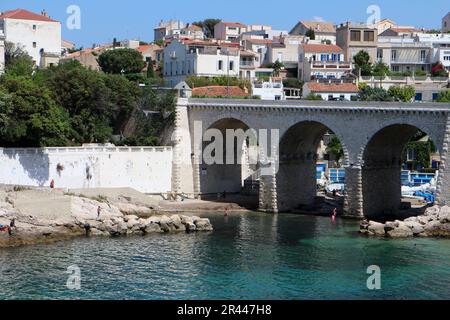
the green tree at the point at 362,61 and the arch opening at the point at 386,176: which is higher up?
the green tree at the point at 362,61

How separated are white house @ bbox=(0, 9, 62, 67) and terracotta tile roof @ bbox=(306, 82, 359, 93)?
88.0 feet

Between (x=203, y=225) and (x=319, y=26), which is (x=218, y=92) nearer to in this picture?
(x=203, y=225)

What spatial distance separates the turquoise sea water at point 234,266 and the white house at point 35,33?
45.8 m

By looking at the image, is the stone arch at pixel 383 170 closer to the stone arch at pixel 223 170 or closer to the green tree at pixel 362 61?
the stone arch at pixel 223 170

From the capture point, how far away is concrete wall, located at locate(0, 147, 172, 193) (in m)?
59.1

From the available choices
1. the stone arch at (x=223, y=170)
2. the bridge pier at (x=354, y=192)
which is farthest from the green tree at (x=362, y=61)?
the bridge pier at (x=354, y=192)

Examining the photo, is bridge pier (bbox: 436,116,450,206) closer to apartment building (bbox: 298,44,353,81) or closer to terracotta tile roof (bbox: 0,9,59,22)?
apartment building (bbox: 298,44,353,81)

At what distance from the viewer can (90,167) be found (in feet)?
203

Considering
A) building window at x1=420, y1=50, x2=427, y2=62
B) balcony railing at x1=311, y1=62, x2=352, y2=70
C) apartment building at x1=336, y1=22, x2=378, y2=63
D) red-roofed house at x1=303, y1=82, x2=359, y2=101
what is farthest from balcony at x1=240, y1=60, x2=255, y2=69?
building window at x1=420, y1=50, x2=427, y2=62

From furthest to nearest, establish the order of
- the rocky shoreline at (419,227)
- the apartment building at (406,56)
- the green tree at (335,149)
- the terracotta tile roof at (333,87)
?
the apartment building at (406,56) → the terracotta tile roof at (333,87) → the green tree at (335,149) → the rocky shoreline at (419,227)

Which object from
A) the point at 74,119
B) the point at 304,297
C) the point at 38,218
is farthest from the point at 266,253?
the point at 74,119

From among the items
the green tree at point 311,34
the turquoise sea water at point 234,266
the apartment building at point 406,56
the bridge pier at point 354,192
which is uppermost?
the green tree at point 311,34

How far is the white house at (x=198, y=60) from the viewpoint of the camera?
86.4 m

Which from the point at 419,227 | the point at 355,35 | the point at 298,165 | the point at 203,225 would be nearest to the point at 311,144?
the point at 298,165
